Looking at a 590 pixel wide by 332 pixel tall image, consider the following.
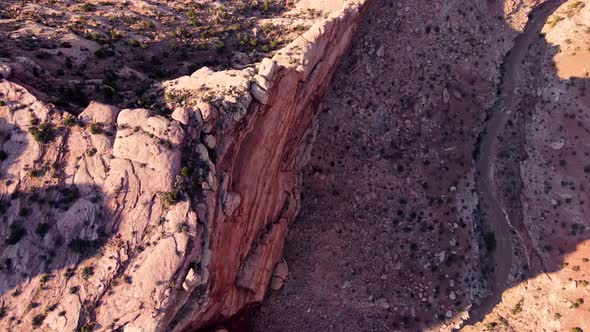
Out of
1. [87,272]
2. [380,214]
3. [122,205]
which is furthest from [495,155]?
[87,272]

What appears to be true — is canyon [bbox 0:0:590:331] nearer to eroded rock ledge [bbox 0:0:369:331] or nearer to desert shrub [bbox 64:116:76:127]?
eroded rock ledge [bbox 0:0:369:331]

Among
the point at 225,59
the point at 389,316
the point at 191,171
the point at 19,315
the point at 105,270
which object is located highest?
the point at 225,59

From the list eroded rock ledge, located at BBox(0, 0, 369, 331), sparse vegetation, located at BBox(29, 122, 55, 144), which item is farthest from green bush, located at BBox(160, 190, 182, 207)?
sparse vegetation, located at BBox(29, 122, 55, 144)

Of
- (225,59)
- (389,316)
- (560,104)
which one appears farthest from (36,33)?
(560,104)

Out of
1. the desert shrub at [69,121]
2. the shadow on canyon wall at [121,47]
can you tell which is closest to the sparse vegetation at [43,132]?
the desert shrub at [69,121]

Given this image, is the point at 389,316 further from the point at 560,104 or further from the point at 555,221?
the point at 560,104

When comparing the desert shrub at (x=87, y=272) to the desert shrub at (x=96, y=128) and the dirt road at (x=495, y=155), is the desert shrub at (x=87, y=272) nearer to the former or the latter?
the desert shrub at (x=96, y=128)

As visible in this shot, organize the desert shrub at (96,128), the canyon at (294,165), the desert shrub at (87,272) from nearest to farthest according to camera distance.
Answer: the desert shrub at (87,272), the canyon at (294,165), the desert shrub at (96,128)

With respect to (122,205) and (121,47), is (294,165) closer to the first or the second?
(122,205)
